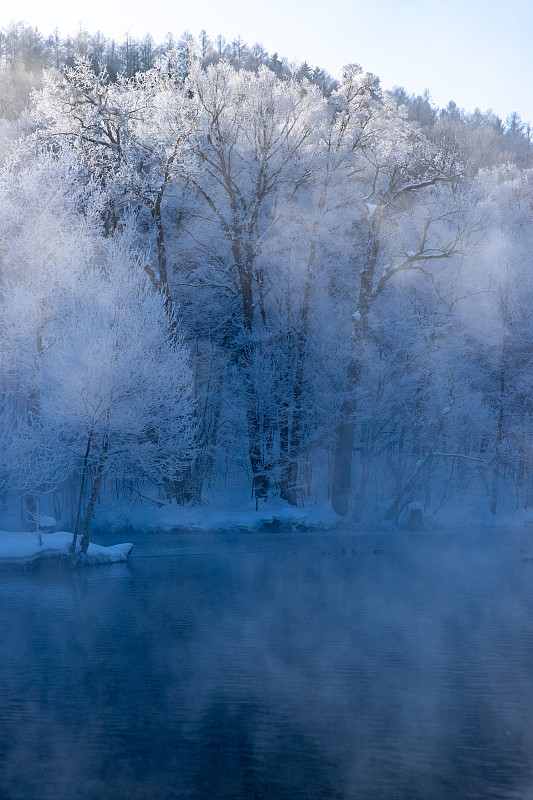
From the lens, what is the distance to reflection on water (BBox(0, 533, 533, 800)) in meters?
8.10

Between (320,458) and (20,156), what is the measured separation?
62.3 feet

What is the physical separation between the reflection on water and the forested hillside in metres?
8.52

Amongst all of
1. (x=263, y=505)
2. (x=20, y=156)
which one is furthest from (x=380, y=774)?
(x=20, y=156)

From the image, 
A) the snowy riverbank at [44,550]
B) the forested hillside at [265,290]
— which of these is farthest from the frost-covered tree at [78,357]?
the snowy riverbank at [44,550]

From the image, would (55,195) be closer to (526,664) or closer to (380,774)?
(526,664)

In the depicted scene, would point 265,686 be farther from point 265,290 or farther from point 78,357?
point 265,290

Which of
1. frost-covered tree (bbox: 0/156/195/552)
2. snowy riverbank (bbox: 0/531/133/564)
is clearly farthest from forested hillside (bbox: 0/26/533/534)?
snowy riverbank (bbox: 0/531/133/564)

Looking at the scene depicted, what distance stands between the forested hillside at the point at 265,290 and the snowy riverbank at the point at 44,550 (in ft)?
7.21

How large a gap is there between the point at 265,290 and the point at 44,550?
710 inches

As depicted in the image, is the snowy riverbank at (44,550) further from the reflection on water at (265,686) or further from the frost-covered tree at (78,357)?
the reflection on water at (265,686)

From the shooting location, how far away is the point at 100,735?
9336 mm

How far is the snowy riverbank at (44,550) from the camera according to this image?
22250mm

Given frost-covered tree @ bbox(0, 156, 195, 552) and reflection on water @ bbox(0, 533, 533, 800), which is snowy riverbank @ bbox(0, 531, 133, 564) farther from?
reflection on water @ bbox(0, 533, 533, 800)

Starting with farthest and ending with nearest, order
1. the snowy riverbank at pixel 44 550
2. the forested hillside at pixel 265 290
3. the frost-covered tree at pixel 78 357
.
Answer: the forested hillside at pixel 265 290 < the frost-covered tree at pixel 78 357 < the snowy riverbank at pixel 44 550
